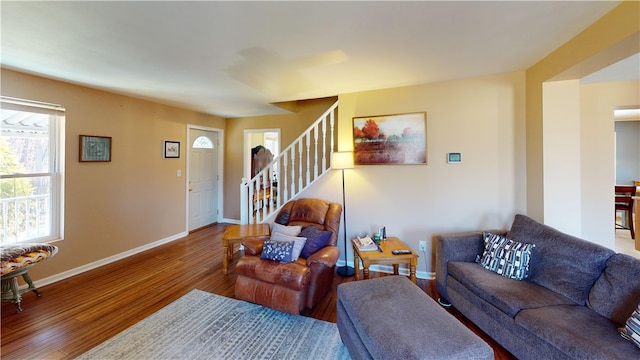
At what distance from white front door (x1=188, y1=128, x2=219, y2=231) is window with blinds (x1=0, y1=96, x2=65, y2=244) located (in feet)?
6.44

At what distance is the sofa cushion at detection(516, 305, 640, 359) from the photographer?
127cm

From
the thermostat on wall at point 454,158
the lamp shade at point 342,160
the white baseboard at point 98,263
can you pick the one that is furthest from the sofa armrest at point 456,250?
the white baseboard at point 98,263

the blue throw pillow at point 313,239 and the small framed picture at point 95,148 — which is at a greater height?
the small framed picture at point 95,148

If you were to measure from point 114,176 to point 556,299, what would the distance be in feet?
16.2

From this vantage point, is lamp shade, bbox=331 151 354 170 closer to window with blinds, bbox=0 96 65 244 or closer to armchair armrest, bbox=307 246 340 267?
armchair armrest, bbox=307 246 340 267

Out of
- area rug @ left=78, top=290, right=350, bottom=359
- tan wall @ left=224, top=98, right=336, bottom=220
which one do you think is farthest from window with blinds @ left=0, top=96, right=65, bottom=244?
tan wall @ left=224, top=98, right=336, bottom=220

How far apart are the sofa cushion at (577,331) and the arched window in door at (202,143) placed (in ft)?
17.2

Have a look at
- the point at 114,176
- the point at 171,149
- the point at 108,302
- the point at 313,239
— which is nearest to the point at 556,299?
the point at 313,239

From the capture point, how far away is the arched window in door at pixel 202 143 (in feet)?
16.4

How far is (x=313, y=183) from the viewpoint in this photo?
11.6ft

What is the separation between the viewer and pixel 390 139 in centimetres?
316

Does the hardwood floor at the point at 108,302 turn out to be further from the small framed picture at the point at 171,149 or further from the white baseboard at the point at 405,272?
the small framed picture at the point at 171,149

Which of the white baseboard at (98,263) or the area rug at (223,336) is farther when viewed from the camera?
the white baseboard at (98,263)

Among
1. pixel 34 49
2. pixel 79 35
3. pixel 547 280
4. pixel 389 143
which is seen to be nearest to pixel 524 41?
pixel 389 143
